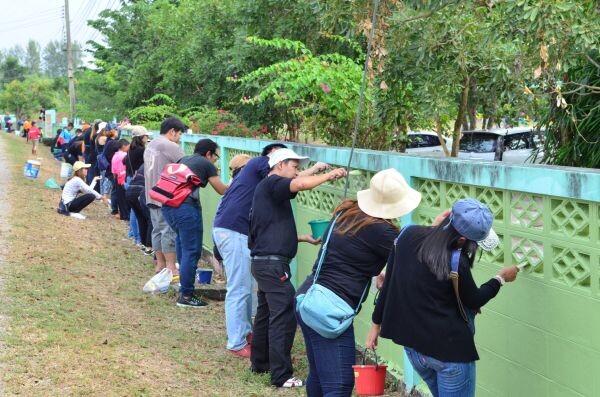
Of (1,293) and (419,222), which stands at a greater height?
(419,222)

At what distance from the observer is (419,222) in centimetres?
564

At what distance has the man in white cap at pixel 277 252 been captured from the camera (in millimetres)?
6000

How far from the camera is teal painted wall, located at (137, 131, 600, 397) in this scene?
3.94 meters

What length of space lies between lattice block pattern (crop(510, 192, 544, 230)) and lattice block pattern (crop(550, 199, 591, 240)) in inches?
4.0

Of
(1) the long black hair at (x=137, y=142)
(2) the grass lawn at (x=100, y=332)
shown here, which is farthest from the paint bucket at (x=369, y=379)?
(1) the long black hair at (x=137, y=142)

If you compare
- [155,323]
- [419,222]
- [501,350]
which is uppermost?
[419,222]

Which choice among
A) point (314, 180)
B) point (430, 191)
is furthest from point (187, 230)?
point (430, 191)

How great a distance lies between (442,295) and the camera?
3.89 metres

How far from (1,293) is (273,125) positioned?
7.44 meters

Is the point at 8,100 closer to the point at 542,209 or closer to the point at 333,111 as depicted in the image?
the point at 333,111

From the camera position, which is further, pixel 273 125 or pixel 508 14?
pixel 273 125

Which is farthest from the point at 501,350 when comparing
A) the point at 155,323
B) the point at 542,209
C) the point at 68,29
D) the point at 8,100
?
the point at 8,100

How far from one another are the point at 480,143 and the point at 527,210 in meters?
18.6

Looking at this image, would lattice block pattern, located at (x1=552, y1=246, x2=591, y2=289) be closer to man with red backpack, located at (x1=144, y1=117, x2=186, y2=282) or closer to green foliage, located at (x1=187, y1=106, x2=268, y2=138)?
man with red backpack, located at (x1=144, y1=117, x2=186, y2=282)
